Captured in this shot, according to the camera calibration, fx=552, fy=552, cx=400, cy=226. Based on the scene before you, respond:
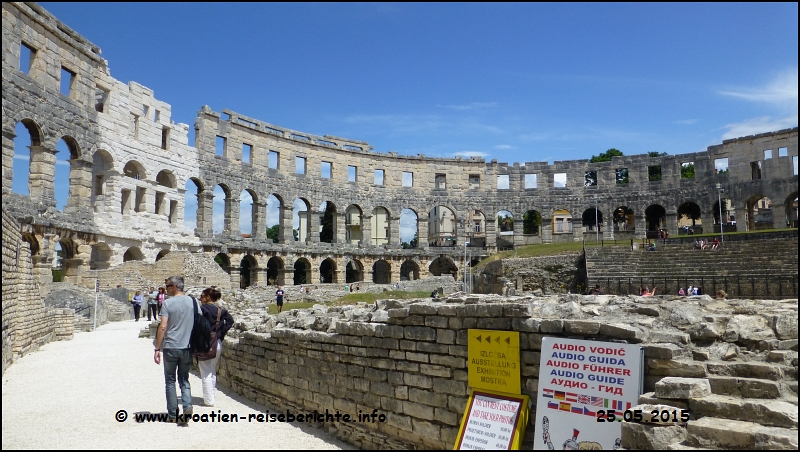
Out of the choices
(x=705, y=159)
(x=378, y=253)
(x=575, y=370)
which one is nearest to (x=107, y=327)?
(x=575, y=370)

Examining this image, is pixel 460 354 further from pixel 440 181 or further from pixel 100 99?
pixel 440 181

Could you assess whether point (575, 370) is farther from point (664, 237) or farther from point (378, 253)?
point (378, 253)

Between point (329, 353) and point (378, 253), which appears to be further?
point (378, 253)

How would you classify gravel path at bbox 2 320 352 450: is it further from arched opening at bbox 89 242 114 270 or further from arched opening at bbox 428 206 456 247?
arched opening at bbox 428 206 456 247

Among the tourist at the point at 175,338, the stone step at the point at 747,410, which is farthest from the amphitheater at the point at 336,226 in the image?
the tourist at the point at 175,338

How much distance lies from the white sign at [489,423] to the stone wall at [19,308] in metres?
9.47

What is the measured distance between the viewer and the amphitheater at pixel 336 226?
6.05 metres

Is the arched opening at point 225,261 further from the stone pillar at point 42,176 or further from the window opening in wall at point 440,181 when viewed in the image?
the window opening in wall at point 440,181

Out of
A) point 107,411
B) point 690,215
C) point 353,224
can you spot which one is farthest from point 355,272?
point 107,411

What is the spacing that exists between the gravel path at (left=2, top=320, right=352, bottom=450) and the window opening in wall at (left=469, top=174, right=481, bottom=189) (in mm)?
37776

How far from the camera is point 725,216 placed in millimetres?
49031

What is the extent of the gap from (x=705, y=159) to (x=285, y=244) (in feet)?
106

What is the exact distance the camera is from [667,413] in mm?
4691

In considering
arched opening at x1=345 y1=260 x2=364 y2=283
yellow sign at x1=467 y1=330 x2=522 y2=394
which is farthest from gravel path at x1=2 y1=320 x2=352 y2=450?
arched opening at x1=345 y1=260 x2=364 y2=283
